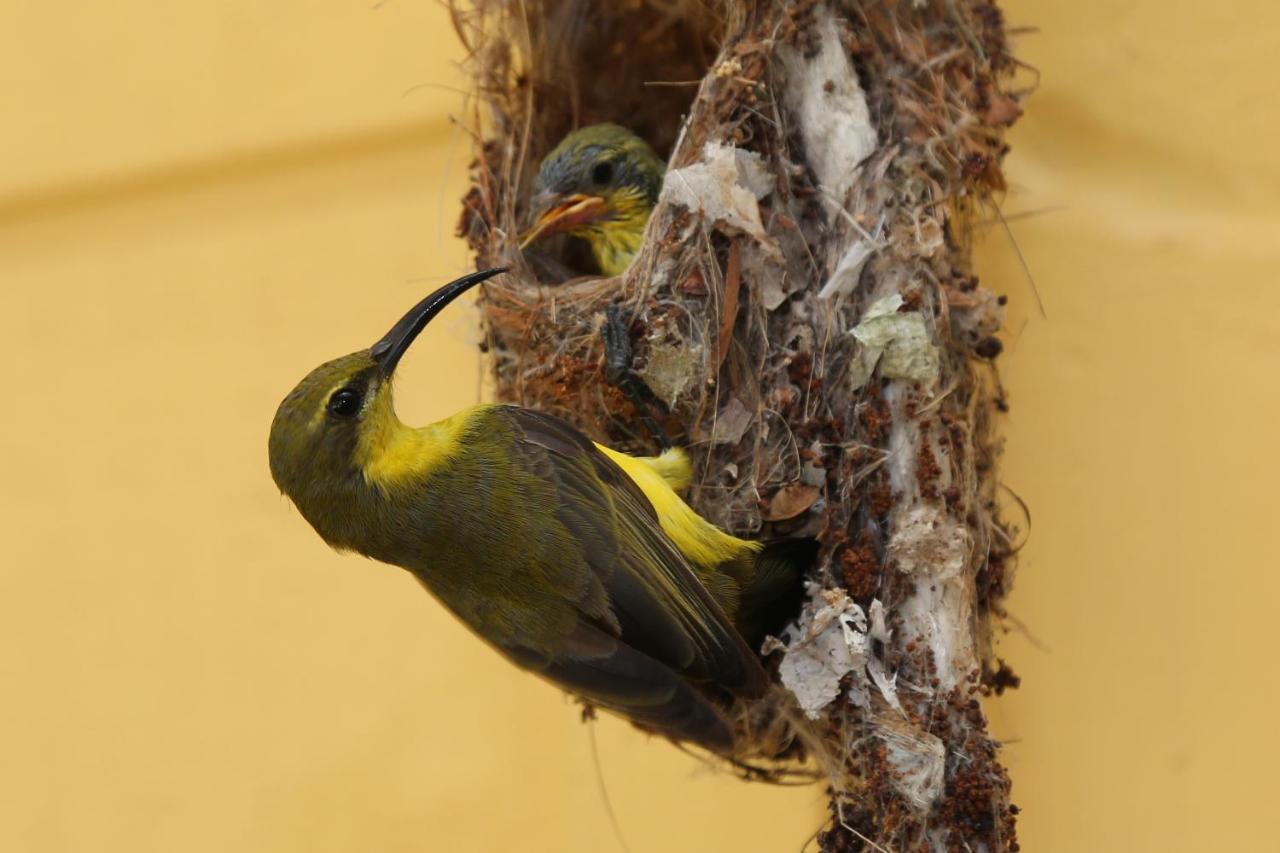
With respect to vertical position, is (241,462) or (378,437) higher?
(378,437)

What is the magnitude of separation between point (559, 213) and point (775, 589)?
108 cm

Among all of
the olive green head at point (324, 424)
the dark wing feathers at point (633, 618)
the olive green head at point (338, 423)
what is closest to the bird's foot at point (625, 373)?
the dark wing feathers at point (633, 618)

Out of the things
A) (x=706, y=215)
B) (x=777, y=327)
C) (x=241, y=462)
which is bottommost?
(x=241, y=462)

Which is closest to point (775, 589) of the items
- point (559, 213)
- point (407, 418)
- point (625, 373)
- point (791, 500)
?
point (791, 500)

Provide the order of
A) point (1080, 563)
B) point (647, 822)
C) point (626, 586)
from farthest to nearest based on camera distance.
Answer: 1. point (647, 822)
2. point (1080, 563)
3. point (626, 586)

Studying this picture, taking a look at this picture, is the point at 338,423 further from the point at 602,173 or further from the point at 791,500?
the point at 602,173

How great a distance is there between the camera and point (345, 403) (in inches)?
97.4

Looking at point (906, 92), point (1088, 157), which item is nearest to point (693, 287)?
point (906, 92)

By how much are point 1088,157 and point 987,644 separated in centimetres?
118

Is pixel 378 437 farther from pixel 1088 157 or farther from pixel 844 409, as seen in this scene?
pixel 1088 157

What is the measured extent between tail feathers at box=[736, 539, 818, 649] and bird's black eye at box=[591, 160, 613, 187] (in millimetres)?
1074

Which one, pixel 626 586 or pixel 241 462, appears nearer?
pixel 626 586

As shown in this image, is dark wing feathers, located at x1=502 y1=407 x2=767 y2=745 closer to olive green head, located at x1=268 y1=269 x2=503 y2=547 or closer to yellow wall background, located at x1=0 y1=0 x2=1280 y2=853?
olive green head, located at x1=268 y1=269 x2=503 y2=547

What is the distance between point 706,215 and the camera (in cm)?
256
